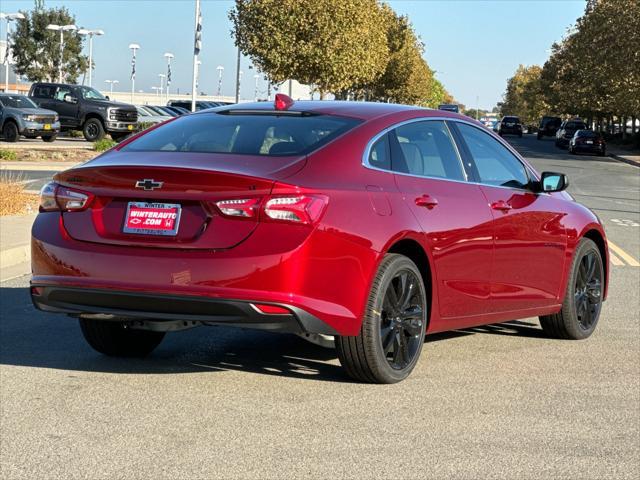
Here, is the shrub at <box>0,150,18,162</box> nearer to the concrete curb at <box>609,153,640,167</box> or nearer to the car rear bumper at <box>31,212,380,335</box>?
the car rear bumper at <box>31,212,380,335</box>

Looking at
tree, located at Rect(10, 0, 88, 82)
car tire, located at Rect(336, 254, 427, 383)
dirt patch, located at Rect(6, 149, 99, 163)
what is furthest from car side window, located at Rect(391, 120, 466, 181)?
tree, located at Rect(10, 0, 88, 82)

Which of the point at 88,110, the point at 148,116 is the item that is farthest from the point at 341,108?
the point at 148,116

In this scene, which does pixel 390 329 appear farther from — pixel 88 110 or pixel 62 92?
pixel 62 92

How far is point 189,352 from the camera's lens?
25.0 feet

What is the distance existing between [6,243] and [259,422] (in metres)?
7.55

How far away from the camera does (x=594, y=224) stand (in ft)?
28.9

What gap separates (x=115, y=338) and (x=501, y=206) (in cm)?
260

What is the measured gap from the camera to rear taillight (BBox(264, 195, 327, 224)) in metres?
5.92

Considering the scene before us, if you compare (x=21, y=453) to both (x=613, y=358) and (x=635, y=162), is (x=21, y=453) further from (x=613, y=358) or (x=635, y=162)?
(x=635, y=162)

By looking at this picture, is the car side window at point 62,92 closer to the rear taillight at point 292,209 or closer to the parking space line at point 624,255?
the parking space line at point 624,255

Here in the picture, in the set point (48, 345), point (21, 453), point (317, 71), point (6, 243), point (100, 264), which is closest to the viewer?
point (21, 453)

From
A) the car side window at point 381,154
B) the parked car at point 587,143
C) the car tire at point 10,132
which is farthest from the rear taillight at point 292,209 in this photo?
the parked car at point 587,143

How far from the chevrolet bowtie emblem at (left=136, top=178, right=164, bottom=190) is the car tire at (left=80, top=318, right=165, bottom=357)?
1332 mm

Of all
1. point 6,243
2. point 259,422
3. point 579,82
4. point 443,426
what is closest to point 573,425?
point 443,426
